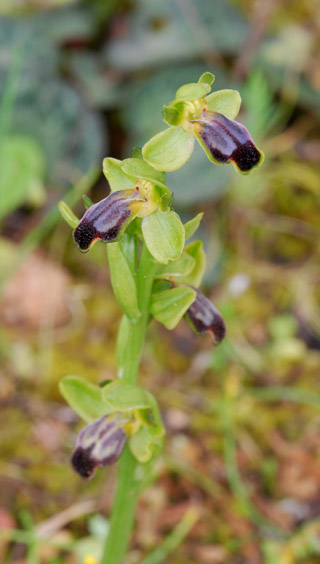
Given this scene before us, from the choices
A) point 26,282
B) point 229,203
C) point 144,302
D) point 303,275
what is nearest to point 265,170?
point 229,203

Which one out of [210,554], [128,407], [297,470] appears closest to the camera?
[128,407]

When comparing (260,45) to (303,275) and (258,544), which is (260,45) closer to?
(303,275)

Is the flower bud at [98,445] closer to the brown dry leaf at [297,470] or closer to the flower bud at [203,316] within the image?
the flower bud at [203,316]

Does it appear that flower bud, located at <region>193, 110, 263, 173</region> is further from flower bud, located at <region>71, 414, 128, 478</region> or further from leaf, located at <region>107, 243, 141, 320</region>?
flower bud, located at <region>71, 414, 128, 478</region>

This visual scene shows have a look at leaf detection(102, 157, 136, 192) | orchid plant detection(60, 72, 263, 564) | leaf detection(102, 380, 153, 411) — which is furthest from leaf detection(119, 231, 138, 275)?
leaf detection(102, 380, 153, 411)

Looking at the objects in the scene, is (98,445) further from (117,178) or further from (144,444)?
(117,178)

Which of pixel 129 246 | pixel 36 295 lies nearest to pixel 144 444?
pixel 129 246
